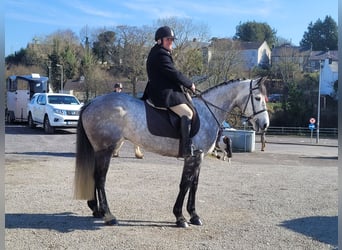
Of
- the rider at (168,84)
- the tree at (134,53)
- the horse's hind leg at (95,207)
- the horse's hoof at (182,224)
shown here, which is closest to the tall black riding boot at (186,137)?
the rider at (168,84)

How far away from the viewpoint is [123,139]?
22.0 feet

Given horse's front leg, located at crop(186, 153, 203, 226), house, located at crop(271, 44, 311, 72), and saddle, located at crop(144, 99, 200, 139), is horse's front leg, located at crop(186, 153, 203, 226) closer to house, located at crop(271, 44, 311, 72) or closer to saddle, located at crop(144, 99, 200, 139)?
saddle, located at crop(144, 99, 200, 139)

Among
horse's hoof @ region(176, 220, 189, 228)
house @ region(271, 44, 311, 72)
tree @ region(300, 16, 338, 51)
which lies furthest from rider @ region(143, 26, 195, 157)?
tree @ region(300, 16, 338, 51)

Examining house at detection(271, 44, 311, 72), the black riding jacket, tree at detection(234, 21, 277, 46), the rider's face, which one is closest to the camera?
the black riding jacket

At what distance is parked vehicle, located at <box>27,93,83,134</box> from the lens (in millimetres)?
21031

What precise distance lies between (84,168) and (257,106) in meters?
2.85

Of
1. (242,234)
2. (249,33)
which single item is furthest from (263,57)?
(242,234)

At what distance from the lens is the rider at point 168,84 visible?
6297 millimetres

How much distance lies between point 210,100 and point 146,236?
7.84 ft

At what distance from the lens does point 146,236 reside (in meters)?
5.88

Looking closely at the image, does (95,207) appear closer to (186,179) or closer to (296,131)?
(186,179)

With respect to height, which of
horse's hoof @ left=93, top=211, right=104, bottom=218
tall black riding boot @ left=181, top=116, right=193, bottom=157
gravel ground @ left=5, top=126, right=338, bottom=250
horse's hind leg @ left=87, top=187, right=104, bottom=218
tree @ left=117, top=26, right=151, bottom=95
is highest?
tree @ left=117, top=26, right=151, bottom=95

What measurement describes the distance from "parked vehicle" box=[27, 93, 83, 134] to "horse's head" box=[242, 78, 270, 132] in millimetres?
15205

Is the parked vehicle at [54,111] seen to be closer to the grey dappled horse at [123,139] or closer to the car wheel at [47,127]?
the car wheel at [47,127]
